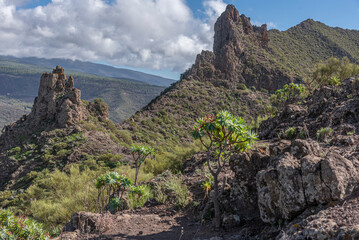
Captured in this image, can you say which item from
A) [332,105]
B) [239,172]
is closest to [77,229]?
[239,172]

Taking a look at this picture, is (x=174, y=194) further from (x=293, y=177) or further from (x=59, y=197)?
(x=59, y=197)

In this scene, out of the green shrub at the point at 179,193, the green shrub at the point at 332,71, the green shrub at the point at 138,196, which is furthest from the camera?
the green shrub at the point at 332,71

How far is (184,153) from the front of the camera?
1539 centimetres

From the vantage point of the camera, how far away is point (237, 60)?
5478 cm

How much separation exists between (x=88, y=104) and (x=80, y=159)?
31.4 ft

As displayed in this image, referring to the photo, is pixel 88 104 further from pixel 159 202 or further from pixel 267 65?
pixel 267 65

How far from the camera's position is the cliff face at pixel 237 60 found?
5072cm

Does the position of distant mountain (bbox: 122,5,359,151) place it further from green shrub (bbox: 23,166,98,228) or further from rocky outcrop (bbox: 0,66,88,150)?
green shrub (bbox: 23,166,98,228)

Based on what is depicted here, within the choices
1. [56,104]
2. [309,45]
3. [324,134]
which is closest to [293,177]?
[324,134]

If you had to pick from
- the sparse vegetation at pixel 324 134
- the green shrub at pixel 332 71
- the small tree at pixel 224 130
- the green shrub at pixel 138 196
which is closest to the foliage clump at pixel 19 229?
the small tree at pixel 224 130

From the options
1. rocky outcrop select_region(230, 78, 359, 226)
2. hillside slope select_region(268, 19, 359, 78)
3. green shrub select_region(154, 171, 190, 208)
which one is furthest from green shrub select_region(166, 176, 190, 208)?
hillside slope select_region(268, 19, 359, 78)

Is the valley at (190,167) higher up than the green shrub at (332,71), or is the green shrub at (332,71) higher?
the green shrub at (332,71)

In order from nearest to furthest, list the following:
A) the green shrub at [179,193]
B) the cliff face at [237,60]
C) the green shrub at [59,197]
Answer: the green shrub at [179,193] → the green shrub at [59,197] → the cliff face at [237,60]

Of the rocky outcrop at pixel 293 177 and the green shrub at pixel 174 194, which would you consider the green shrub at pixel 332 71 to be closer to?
the rocky outcrop at pixel 293 177
